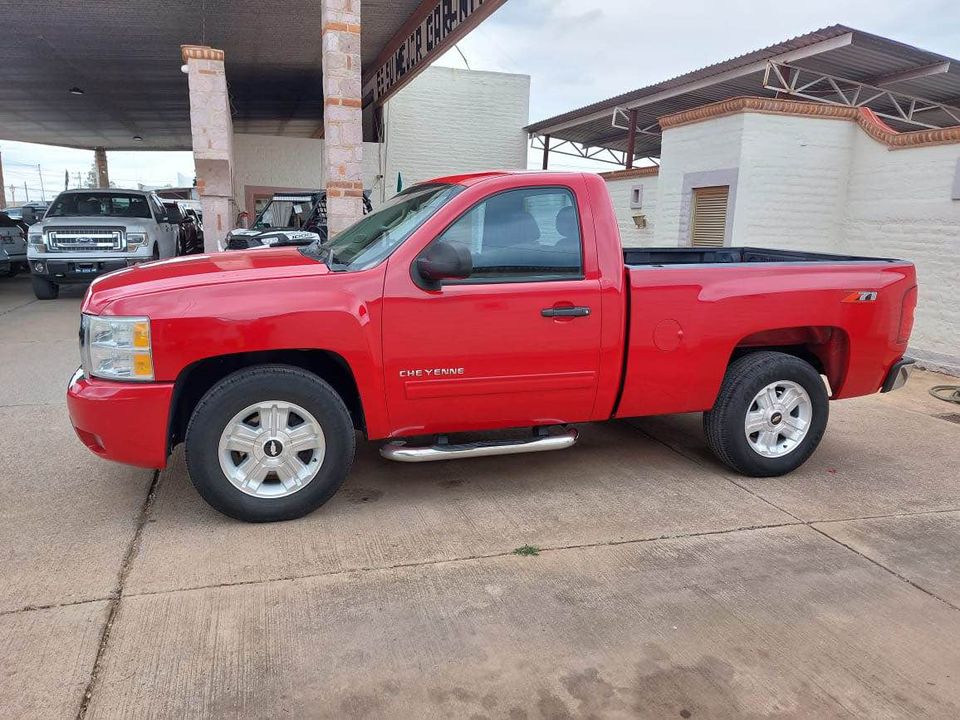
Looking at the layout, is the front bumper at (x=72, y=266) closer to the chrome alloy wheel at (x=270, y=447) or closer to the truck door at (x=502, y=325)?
the chrome alloy wheel at (x=270, y=447)

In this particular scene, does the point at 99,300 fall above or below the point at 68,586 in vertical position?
above

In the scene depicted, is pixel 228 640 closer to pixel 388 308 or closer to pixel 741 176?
pixel 388 308

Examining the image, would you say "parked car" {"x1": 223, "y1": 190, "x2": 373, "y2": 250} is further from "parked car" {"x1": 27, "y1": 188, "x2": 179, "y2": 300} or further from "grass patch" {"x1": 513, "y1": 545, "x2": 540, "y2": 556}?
"grass patch" {"x1": 513, "y1": 545, "x2": 540, "y2": 556}

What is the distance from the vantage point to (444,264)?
3.71 metres

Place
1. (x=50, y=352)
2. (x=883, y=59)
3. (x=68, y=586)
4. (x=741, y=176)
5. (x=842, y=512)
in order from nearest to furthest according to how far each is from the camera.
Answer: (x=68, y=586)
(x=842, y=512)
(x=50, y=352)
(x=741, y=176)
(x=883, y=59)

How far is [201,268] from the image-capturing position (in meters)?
4.02

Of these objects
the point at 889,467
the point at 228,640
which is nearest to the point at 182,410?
the point at 228,640

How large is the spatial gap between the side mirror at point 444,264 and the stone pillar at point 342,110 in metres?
6.59

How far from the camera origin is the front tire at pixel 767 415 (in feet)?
15.1

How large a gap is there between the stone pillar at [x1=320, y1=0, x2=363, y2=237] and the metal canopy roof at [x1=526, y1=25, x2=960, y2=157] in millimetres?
7588

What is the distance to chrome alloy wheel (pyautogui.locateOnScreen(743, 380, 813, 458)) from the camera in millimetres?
4684

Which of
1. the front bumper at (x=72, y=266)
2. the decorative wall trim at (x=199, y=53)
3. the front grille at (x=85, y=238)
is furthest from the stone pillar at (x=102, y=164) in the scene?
the front grille at (x=85, y=238)

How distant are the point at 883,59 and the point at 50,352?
14.7 meters

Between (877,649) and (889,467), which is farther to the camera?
(889,467)
